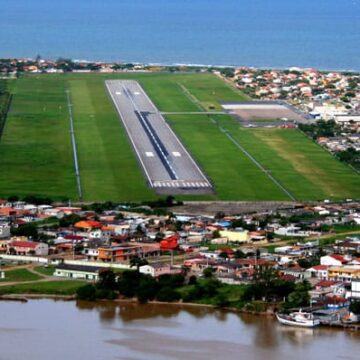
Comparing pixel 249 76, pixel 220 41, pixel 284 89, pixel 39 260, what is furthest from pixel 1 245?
pixel 220 41

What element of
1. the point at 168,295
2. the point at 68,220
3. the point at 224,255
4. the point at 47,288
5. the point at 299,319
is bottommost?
the point at 299,319

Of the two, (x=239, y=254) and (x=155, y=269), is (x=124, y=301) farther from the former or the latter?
(x=239, y=254)

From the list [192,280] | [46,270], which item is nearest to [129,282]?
[192,280]

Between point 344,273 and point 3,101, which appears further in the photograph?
point 3,101

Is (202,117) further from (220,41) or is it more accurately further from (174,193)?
(220,41)

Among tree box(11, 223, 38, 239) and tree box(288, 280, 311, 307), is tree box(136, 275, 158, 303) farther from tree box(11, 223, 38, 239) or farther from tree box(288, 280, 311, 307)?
tree box(11, 223, 38, 239)

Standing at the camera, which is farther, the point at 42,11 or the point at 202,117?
the point at 42,11
